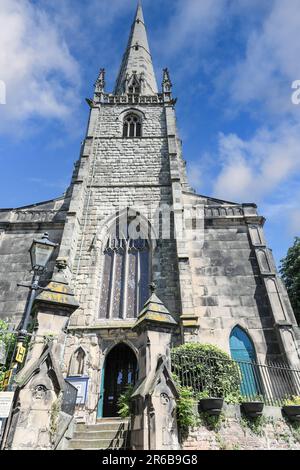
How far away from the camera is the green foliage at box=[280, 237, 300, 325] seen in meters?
19.4

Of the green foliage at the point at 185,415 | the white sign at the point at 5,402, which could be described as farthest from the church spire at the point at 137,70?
the white sign at the point at 5,402

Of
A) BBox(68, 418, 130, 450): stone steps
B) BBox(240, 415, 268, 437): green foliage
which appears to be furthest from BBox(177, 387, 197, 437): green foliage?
BBox(68, 418, 130, 450): stone steps

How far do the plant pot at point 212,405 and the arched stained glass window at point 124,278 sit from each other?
5.66m

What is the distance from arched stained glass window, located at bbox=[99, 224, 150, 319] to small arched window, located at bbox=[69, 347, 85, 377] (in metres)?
1.71

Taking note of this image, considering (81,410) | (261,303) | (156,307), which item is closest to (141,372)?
(156,307)

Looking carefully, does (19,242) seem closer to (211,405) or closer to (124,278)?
(124,278)

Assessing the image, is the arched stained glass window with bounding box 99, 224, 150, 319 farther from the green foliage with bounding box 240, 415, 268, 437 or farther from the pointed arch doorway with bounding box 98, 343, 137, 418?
the green foliage with bounding box 240, 415, 268, 437

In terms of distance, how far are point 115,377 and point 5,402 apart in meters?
6.53

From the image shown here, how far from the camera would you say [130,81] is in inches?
925

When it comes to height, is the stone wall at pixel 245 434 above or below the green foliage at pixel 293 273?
below

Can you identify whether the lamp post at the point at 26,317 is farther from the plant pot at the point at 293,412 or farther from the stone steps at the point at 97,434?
the plant pot at the point at 293,412

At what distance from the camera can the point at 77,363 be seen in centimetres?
942

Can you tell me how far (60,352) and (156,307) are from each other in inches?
78.8

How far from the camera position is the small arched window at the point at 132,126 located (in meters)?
18.4
